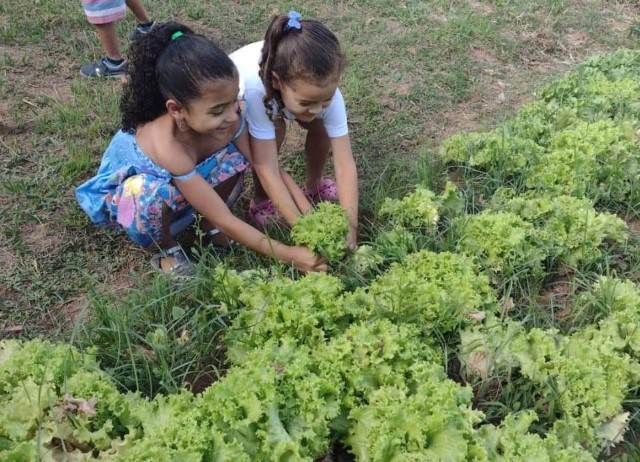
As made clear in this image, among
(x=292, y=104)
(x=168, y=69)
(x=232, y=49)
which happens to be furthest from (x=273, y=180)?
(x=232, y=49)

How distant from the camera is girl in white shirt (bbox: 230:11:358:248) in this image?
3.24 m

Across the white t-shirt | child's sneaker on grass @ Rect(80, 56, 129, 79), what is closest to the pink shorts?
child's sneaker on grass @ Rect(80, 56, 129, 79)

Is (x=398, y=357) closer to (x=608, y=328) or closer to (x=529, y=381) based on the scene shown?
(x=529, y=381)

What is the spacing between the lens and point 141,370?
2.85m

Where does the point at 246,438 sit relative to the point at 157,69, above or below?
below

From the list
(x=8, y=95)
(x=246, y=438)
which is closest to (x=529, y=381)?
(x=246, y=438)

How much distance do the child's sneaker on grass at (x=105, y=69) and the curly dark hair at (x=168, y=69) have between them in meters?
2.23

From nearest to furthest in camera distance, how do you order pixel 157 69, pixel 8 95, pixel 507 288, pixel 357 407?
1. pixel 357 407
2. pixel 157 69
3. pixel 507 288
4. pixel 8 95

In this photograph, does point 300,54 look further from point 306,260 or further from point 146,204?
point 146,204

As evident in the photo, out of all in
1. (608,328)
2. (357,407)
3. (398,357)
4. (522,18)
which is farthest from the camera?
(522,18)

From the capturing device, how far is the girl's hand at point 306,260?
3348 mm

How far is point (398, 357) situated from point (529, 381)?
67 cm

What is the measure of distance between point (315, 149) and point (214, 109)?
118 cm

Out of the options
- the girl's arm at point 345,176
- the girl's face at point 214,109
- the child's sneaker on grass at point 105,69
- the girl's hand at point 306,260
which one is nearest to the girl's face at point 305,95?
the girl's face at point 214,109
